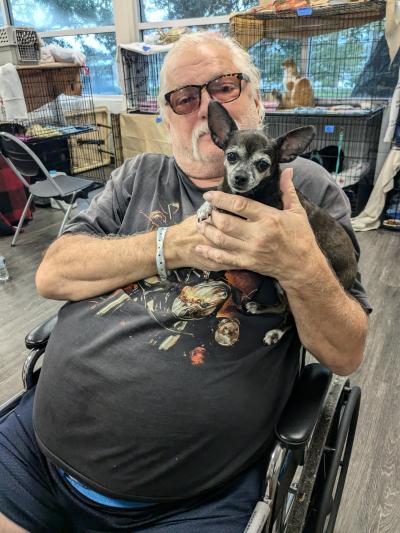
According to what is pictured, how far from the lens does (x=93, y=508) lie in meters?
0.88

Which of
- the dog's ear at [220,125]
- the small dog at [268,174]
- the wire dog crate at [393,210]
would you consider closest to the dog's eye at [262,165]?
the small dog at [268,174]

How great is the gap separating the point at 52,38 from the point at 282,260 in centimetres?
624

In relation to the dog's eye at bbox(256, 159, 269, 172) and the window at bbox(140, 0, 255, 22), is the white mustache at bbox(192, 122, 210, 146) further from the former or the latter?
the window at bbox(140, 0, 255, 22)

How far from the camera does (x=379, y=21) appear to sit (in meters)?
3.38

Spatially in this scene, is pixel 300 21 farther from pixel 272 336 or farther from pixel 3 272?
pixel 272 336

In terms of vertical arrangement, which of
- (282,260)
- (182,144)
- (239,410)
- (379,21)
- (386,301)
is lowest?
(386,301)

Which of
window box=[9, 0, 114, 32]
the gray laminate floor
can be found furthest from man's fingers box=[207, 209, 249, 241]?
window box=[9, 0, 114, 32]

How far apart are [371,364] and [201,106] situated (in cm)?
146

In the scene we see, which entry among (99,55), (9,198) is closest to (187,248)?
(9,198)

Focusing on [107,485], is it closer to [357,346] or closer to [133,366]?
[133,366]

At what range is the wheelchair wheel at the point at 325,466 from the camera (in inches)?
35.9

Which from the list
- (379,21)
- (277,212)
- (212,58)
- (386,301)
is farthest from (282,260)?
(379,21)

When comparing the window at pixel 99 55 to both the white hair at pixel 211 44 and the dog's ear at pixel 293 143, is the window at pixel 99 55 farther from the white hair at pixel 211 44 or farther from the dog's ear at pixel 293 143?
the dog's ear at pixel 293 143

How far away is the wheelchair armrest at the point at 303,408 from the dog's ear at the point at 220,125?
579mm
